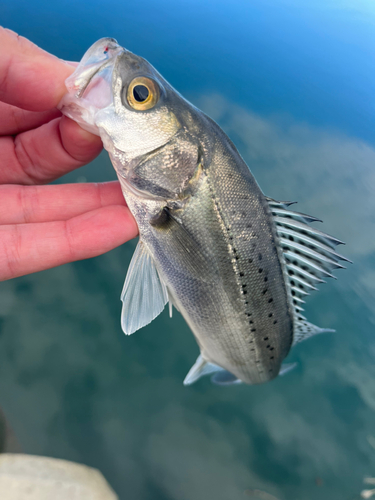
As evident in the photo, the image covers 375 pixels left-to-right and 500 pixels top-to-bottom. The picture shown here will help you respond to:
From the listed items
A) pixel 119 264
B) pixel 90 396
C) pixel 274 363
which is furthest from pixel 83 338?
pixel 274 363

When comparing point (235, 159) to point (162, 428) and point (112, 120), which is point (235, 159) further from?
point (162, 428)

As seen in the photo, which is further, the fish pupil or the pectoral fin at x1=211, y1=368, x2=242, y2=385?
the pectoral fin at x1=211, y1=368, x2=242, y2=385

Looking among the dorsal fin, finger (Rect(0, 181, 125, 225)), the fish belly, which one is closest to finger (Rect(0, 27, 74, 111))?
finger (Rect(0, 181, 125, 225))

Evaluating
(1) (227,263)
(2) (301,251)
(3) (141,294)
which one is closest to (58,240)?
(3) (141,294)

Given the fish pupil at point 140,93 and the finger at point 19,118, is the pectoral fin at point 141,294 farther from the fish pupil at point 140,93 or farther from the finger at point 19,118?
the finger at point 19,118

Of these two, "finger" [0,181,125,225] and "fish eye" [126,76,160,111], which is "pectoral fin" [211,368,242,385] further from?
"fish eye" [126,76,160,111]
